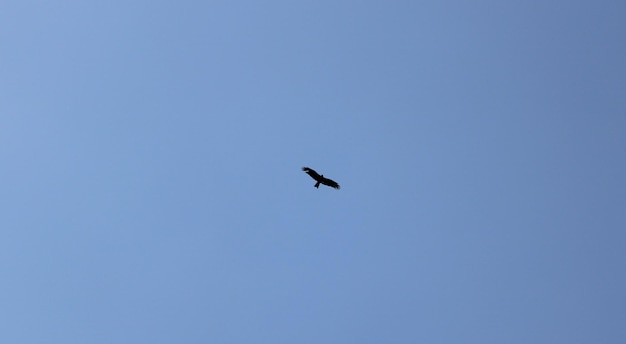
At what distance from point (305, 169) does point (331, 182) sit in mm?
2968

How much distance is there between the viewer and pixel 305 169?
12850 cm

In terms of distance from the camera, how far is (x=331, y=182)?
12950 centimetres
